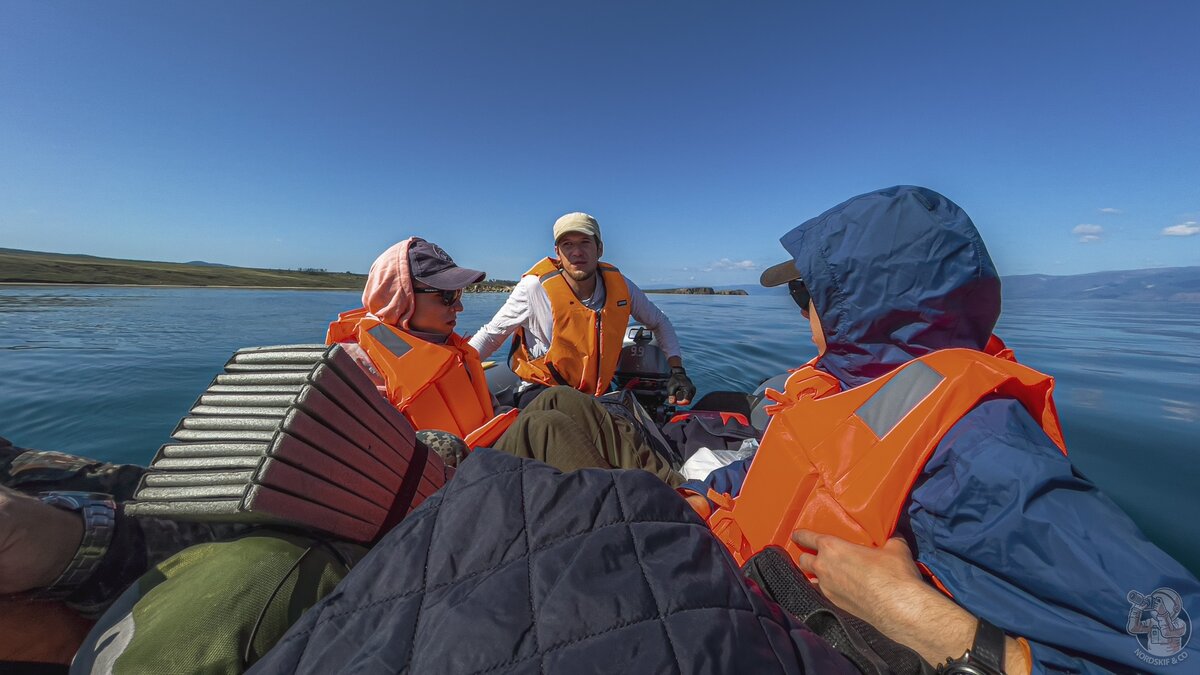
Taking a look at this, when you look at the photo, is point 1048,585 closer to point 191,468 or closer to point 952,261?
point 952,261

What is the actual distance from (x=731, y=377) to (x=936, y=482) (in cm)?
560

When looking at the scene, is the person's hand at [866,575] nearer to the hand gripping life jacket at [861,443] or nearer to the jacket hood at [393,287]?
the hand gripping life jacket at [861,443]

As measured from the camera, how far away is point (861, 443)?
1274 mm

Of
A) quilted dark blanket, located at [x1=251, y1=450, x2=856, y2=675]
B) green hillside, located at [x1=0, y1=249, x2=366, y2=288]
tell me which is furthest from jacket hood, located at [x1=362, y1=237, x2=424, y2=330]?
green hillside, located at [x1=0, y1=249, x2=366, y2=288]

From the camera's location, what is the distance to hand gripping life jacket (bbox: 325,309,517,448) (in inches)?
92.8

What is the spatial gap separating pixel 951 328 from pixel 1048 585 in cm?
71

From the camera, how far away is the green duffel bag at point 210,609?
2.49 feet

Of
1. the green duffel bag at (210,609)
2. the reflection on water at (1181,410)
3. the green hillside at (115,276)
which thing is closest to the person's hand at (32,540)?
the green duffel bag at (210,609)

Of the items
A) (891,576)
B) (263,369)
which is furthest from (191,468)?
(891,576)

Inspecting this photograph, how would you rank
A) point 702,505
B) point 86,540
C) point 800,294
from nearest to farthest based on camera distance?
point 86,540 → point 800,294 → point 702,505

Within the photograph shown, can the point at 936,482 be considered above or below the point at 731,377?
above

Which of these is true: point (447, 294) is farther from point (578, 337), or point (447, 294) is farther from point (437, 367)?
point (578, 337)

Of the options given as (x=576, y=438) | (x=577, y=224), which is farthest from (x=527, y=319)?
(x=576, y=438)

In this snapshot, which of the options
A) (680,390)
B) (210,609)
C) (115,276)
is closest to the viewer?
(210,609)
